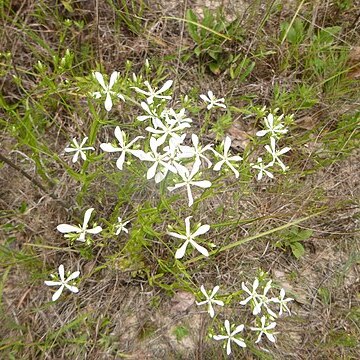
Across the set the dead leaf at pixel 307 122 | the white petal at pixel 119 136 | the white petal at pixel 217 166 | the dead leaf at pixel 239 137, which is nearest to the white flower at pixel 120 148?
the white petal at pixel 119 136

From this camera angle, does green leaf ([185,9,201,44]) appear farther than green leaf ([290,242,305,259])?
Yes

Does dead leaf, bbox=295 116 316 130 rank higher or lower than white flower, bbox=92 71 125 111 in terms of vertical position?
lower

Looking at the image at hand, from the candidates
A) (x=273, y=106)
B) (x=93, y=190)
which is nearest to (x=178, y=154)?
(x=93, y=190)

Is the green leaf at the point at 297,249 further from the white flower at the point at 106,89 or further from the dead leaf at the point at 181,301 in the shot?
the white flower at the point at 106,89

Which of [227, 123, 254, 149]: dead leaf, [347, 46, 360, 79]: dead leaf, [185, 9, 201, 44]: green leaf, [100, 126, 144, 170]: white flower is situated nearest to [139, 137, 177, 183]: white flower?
[100, 126, 144, 170]: white flower

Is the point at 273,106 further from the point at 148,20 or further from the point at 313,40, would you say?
the point at 148,20

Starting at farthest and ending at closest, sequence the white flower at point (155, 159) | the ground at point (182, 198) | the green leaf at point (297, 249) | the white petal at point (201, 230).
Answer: the green leaf at point (297, 249)
the ground at point (182, 198)
the white petal at point (201, 230)
the white flower at point (155, 159)

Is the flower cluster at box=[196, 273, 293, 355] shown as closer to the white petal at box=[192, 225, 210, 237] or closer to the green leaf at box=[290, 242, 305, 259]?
the white petal at box=[192, 225, 210, 237]

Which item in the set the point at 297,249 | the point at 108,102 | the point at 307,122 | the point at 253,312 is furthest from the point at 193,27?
the point at 253,312

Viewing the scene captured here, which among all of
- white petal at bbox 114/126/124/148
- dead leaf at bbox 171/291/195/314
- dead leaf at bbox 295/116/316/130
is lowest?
dead leaf at bbox 171/291/195/314

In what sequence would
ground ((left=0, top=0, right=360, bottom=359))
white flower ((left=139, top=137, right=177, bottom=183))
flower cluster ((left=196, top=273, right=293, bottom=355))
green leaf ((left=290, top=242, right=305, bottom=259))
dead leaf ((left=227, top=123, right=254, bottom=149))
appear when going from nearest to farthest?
white flower ((left=139, top=137, right=177, bottom=183)) → flower cluster ((left=196, top=273, right=293, bottom=355)) → ground ((left=0, top=0, right=360, bottom=359)) → green leaf ((left=290, top=242, right=305, bottom=259)) → dead leaf ((left=227, top=123, right=254, bottom=149))

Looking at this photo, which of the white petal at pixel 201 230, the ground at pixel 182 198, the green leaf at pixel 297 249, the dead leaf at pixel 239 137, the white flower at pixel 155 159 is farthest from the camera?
the dead leaf at pixel 239 137
